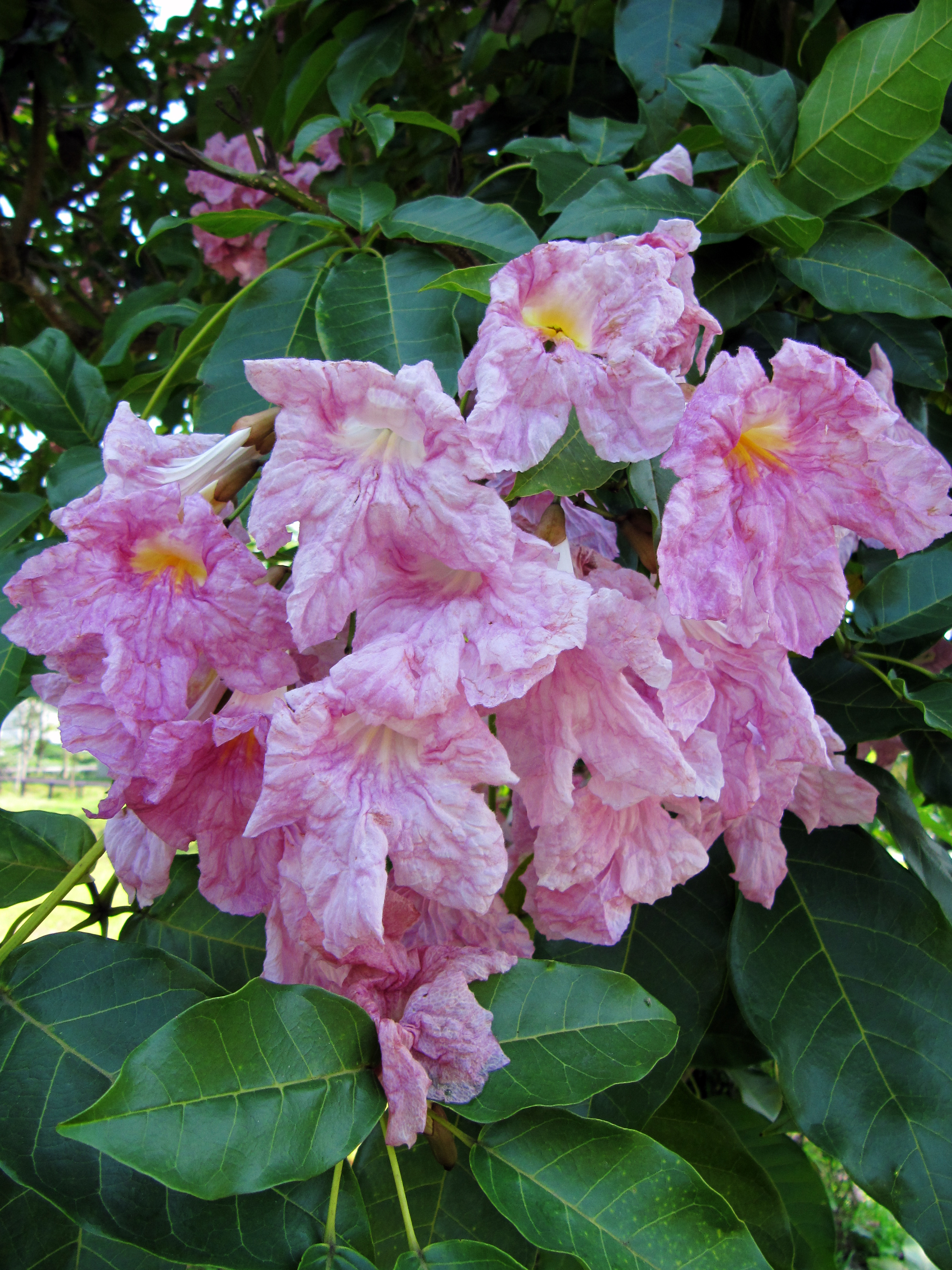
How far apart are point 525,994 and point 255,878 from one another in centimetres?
22

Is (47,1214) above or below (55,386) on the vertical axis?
below

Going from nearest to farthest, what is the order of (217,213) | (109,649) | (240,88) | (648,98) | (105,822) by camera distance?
(109,649)
(105,822)
(217,213)
(648,98)
(240,88)

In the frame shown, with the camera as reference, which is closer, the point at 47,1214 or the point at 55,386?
the point at 47,1214

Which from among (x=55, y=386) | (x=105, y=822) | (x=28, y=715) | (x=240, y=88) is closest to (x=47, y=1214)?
(x=105, y=822)

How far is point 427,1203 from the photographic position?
761 millimetres

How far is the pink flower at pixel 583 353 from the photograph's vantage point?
0.55 meters

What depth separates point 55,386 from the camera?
1156 millimetres

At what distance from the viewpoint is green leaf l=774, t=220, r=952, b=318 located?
86 centimetres

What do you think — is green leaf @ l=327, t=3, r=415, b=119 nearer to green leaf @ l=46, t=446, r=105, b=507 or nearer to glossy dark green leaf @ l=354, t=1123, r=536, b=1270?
green leaf @ l=46, t=446, r=105, b=507

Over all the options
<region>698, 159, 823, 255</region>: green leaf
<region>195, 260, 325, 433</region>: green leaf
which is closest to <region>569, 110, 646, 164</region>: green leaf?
<region>698, 159, 823, 255</region>: green leaf

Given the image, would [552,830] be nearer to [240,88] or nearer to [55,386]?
[55,386]

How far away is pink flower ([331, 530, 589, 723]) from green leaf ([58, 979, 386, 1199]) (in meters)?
0.22

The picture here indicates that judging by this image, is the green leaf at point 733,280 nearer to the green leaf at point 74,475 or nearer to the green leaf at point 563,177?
the green leaf at point 563,177

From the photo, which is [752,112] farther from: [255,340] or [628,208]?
[255,340]
